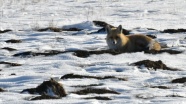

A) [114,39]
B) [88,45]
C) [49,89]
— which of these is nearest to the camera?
[49,89]

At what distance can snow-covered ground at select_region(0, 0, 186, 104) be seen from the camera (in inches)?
314

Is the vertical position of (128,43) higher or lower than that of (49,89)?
lower

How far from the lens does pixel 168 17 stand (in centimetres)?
1855

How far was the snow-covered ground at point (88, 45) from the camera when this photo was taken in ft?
26.2

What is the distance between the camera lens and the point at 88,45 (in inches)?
520

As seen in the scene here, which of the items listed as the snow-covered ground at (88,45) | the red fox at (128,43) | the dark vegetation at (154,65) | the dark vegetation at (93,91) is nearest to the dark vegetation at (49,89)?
the snow-covered ground at (88,45)

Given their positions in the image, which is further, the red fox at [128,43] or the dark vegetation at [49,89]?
the red fox at [128,43]

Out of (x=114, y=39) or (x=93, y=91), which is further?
(x=114, y=39)

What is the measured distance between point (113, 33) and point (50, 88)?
5.64 meters

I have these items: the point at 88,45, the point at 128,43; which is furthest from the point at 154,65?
the point at 88,45

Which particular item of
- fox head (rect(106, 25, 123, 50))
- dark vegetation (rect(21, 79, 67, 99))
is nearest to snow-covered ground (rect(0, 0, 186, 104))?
dark vegetation (rect(21, 79, 67, 99))

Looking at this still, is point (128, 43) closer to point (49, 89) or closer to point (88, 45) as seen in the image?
point (88, 45)

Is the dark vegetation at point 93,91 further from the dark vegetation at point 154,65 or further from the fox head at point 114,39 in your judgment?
the fox head at point 114,39

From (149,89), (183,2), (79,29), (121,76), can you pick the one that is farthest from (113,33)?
(183,2)
